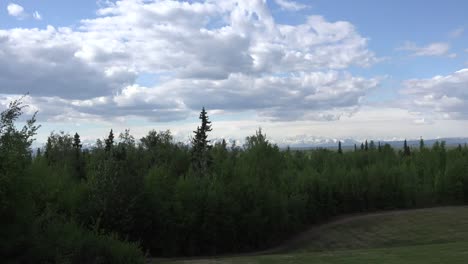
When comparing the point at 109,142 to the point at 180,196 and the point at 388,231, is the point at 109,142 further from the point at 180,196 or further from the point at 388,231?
the point at 388,231

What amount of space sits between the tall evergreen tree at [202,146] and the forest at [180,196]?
8.0 inches

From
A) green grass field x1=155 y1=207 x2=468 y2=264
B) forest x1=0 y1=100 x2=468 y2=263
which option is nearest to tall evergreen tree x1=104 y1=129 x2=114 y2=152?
forest x1=0 y1=100 x2=468 y2=263

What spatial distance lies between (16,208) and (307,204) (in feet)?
136

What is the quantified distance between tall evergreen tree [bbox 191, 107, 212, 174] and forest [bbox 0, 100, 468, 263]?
0.67 ft

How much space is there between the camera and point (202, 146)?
79.2 metres

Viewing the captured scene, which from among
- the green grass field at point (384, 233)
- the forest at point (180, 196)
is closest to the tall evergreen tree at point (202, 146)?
the forest at point (180, 196)

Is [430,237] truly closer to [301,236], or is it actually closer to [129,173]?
[301,236]

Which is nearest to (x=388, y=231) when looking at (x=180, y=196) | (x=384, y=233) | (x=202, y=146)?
(x=384, y=233)

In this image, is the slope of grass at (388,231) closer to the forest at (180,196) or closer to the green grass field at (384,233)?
the green grass field at (384,233)

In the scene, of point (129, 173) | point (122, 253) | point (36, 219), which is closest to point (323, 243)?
point (129, 173)

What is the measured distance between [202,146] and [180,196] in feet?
121

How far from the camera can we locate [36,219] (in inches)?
760

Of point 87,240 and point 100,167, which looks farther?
point 100,167

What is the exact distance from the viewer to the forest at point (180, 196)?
18500 mm
